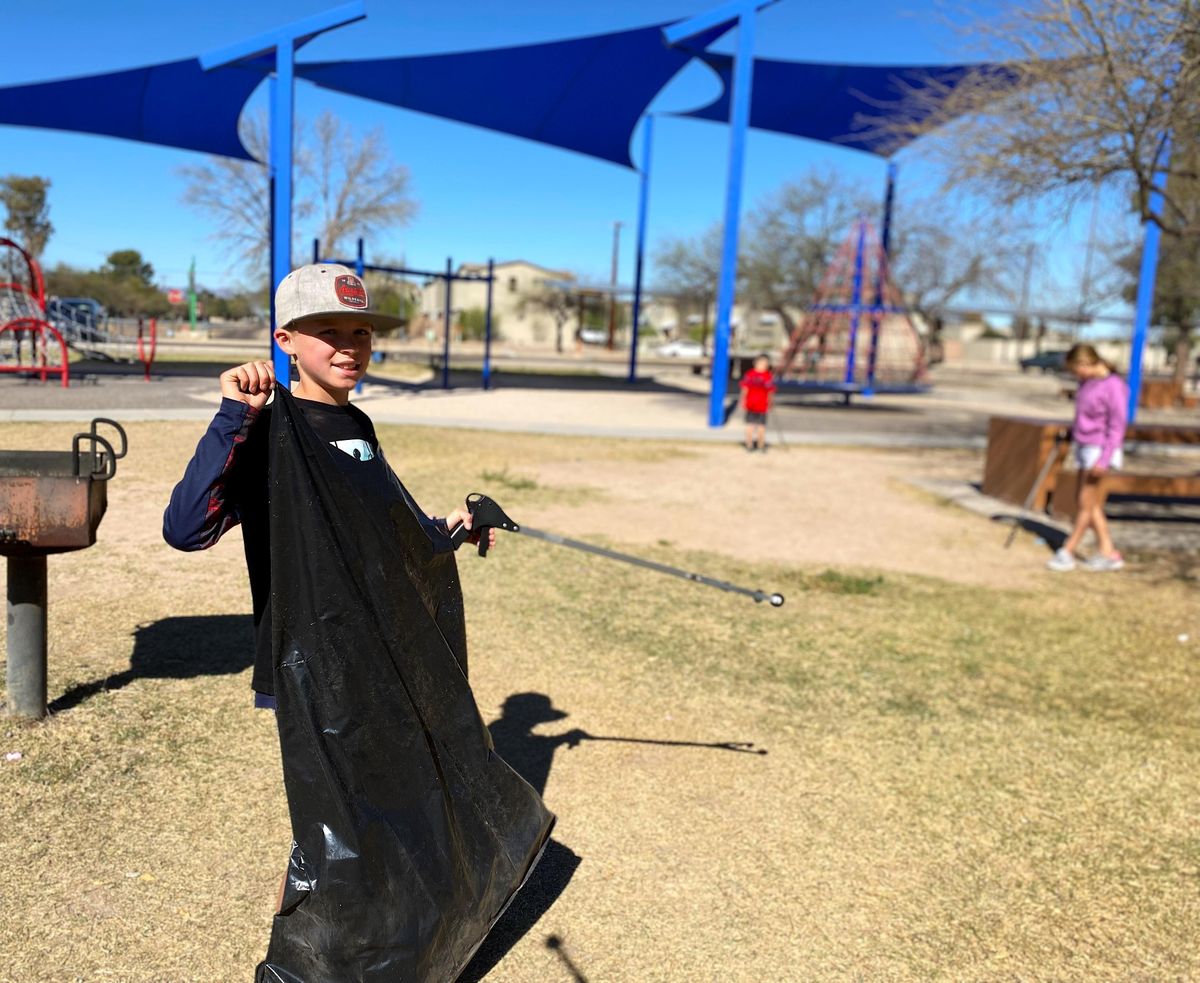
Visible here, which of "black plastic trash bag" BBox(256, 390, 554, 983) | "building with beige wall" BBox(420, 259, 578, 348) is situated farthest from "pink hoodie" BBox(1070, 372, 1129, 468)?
"building with beige wall" BBox(420, 259, 578, 348)

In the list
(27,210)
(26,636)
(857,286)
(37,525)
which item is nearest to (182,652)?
(26,636)

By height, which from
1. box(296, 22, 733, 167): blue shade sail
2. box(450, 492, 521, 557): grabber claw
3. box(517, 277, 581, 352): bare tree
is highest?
box(296, 22, 733, 167): blue shade sail

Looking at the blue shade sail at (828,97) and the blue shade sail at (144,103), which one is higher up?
the blue shade sail at (828,97)

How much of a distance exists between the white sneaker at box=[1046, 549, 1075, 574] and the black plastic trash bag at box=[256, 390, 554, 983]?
6110 mm

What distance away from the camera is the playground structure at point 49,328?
11.4 meters

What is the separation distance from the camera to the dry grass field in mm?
2492

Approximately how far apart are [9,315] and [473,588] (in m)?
11.2

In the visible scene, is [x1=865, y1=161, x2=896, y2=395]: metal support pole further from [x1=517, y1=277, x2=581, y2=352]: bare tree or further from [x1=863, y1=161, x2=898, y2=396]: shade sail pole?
[x1=517, y1=277, x2=581, y2=352]: bare tree

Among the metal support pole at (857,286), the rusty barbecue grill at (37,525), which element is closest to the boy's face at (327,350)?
the rusty barbecue grill at (37,525)

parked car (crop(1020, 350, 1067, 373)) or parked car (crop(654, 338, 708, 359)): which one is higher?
parked car (crop(1020, 350, 1067, 373))

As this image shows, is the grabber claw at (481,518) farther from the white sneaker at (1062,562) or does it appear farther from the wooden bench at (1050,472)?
the wooden bench at (1050,472)

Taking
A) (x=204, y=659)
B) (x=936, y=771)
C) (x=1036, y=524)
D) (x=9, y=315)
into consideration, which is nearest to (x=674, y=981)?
(x=936, y=771)

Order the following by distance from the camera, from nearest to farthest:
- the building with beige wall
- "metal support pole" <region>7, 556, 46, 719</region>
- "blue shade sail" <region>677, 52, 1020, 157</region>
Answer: "metal support pole" <region>7, 556, 46, 719</region>
"blue shade sail" <region>677, 52, 1020, 157</region>
the building with beige wall

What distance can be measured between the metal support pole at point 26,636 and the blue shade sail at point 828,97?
15.7 metres
